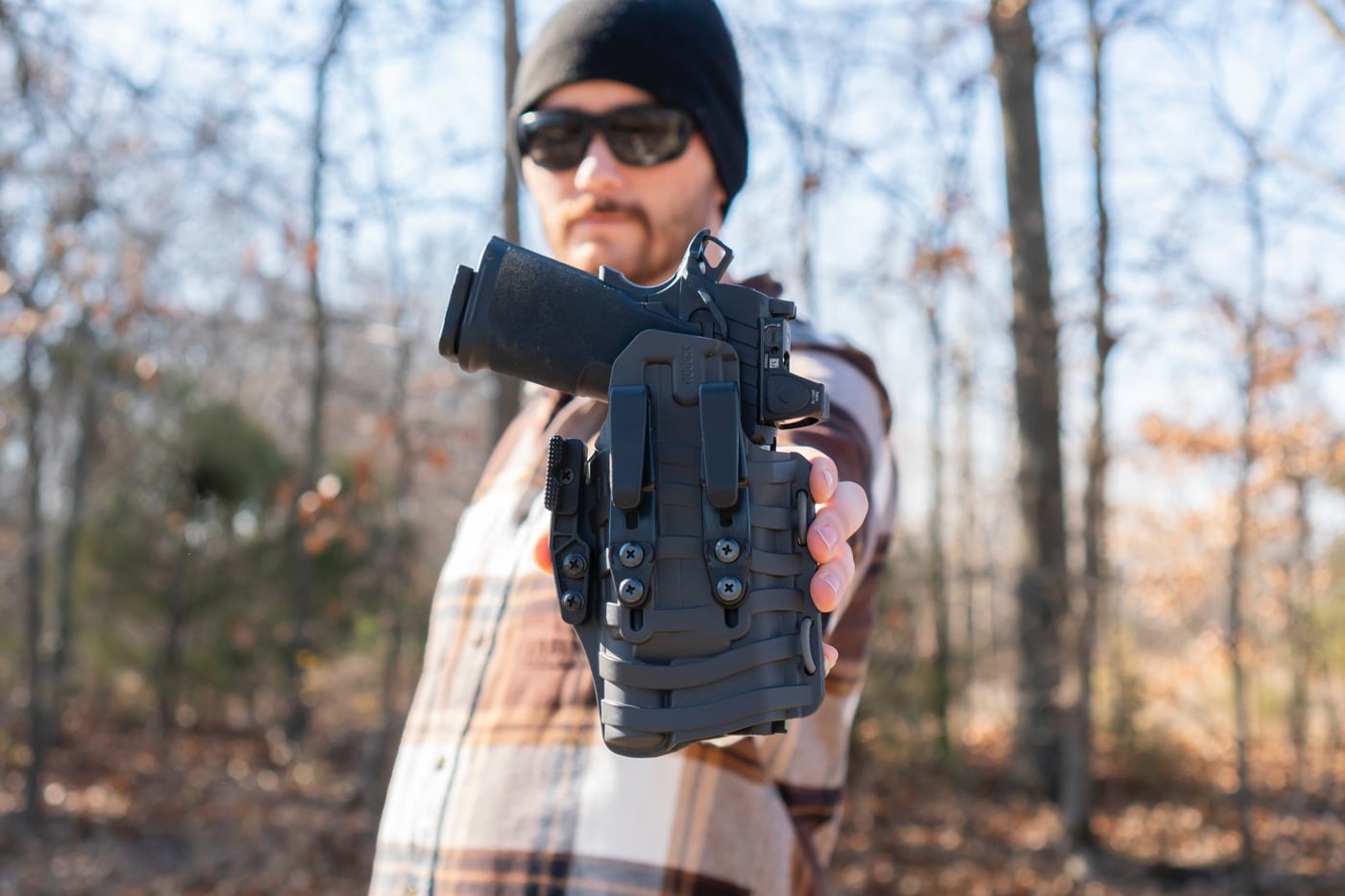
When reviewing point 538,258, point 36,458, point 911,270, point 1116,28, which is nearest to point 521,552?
point 538,258

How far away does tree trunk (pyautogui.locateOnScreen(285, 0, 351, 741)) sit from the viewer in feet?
18.5

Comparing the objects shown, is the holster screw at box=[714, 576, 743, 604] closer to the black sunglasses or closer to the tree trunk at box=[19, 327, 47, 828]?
the black sunglasses

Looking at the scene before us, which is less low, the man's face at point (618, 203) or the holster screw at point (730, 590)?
the man's face at point (618, 203)

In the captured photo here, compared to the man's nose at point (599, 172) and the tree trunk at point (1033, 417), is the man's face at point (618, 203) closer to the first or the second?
the man's nose at point (599, 172)

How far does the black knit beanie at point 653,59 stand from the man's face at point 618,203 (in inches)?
1.2

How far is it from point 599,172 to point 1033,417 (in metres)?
6.82

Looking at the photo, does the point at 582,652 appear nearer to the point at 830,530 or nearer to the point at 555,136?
the point at 830,530

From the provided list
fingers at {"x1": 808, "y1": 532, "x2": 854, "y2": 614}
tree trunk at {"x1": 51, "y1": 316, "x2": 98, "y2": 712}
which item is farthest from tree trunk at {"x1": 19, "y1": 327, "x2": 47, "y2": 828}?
fingers at {"x1": 808, "y1": 532, "x2": 854, "y2": 614}

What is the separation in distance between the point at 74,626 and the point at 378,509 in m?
3.16

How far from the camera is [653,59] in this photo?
1.78m

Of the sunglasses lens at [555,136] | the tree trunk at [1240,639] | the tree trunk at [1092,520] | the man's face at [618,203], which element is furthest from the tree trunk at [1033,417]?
the sunglasses lens at [555,136]

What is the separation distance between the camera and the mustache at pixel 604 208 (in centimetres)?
172

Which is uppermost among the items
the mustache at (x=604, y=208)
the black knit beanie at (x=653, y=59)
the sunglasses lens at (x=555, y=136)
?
the black knit beanie at (x=653, y=59)

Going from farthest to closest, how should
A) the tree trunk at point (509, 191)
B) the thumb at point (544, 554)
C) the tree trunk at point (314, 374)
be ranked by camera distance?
the tree trunk at point (314, 374)
the tree trunk at point (509, 191)
the thumb at point (544, 554)
